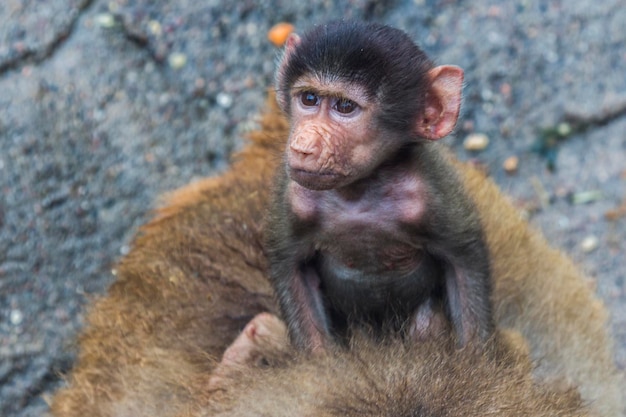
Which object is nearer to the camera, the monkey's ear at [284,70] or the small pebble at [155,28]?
the monkey's ear at [284,70]

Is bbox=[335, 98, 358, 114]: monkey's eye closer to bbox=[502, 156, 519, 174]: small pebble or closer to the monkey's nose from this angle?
the monkey's nose

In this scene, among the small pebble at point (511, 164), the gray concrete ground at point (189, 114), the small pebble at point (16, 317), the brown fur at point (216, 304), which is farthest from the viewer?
the small pebble at point (511, 164)

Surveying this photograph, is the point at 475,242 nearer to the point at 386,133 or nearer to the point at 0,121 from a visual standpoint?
the point at 386,133

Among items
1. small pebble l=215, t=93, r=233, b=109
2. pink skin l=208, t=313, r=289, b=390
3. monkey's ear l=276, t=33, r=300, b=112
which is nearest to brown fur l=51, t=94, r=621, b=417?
pink skin l=208, t=313, r=289, b=390

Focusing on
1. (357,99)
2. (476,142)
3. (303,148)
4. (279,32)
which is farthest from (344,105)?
(476,142)

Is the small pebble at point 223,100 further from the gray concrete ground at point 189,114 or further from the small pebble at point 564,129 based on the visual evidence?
the small pebble at point 564,129

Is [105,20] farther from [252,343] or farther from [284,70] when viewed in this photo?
[252,343]

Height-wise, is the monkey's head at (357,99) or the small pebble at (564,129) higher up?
the monkey's head at (357,99)

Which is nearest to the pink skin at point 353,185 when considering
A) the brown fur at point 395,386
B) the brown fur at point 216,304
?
the brown fur at point 395,386
